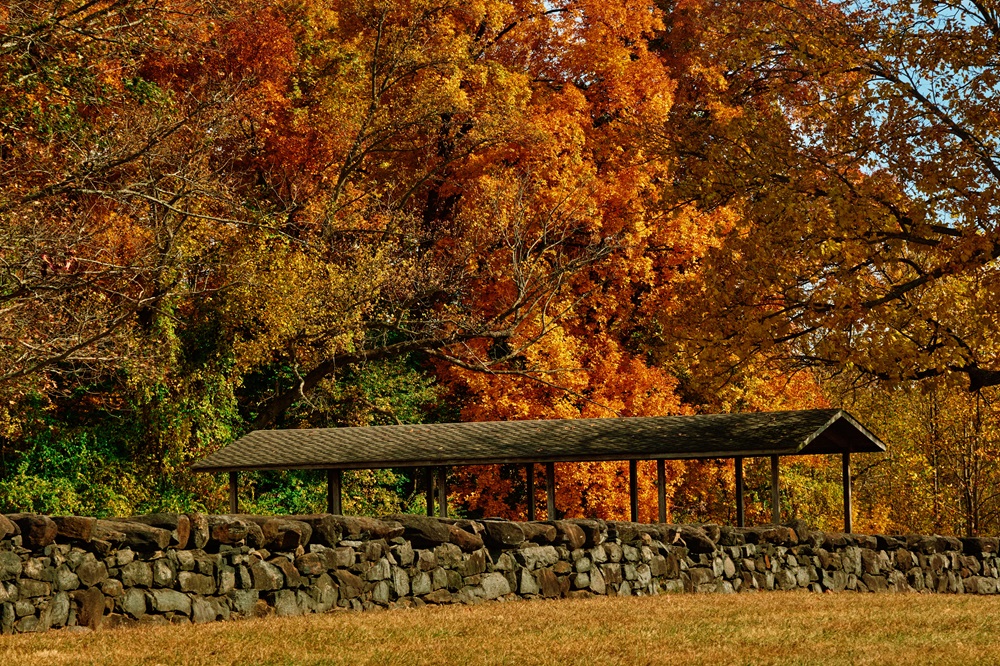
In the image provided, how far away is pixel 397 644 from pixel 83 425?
16.2m

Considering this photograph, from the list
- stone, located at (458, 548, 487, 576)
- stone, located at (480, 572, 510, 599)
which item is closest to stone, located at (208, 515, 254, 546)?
stone, located at (458, 548, 487, 576)

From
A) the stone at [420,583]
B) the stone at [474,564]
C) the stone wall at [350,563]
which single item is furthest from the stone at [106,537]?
the stone at [474,564]

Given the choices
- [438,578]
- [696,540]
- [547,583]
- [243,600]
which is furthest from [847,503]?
[243,600]

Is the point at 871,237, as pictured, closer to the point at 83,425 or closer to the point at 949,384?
the point at 949,384

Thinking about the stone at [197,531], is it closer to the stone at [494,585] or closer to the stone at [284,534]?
the stone at [284,534]

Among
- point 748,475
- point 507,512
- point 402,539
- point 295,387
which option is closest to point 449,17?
point 295,387

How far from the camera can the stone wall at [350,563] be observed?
9453mm

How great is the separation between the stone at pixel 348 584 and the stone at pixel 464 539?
1.18 m

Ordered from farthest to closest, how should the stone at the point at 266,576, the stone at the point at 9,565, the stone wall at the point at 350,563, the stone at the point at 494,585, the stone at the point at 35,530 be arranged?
the stone at the point at 494,585 < the stone at the point at 266,576 < the stone wall at the point at 350,563 < the stone at the point at 35,530 < the stone at the point at 9,565

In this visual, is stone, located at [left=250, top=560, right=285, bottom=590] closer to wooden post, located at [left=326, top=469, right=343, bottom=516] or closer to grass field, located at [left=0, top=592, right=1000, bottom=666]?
grass field, located at [left=0, top=592, right=1000, bottom=666]

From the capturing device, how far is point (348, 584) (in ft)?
37.6

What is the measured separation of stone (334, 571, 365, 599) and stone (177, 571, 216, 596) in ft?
4.42

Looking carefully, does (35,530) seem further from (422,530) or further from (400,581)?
(422,530)

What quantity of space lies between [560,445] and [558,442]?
0.83 feet
